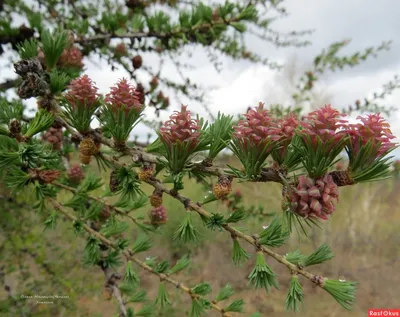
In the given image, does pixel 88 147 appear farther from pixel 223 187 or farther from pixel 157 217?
pixel 157 217

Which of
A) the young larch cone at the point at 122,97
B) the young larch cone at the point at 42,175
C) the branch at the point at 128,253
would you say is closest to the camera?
the young larch cone at the point at 122,97

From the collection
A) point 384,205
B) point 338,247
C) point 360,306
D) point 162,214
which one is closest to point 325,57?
point 162,214

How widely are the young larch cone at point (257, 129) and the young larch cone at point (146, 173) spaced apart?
0.17m

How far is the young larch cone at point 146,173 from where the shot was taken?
581 millimetres

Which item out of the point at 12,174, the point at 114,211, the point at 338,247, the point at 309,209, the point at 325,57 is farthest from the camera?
the point at 338,247

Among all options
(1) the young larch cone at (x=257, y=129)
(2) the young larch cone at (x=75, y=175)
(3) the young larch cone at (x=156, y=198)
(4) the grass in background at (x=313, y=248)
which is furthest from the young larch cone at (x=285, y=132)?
(4) the grass in background at (x=313, y=248)

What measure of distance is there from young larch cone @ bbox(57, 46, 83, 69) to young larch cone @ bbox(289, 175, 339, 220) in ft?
2.42

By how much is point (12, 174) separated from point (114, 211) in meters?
0.33

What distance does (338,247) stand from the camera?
864cm

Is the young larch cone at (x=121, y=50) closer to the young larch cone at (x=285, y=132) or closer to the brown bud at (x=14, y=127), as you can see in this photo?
the brown bud at (x=14, y=127)

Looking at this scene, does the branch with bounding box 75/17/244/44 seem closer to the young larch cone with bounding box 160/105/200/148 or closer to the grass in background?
the young larch cone with bounding box 160/105/200/148

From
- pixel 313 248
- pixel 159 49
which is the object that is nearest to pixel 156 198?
pixel 159 49

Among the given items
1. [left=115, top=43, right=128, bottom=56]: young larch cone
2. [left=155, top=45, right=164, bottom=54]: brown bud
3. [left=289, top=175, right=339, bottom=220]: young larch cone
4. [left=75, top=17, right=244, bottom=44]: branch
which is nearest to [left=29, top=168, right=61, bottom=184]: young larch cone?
[left=289, top=175, right=339, bottom=220]: young larch cone

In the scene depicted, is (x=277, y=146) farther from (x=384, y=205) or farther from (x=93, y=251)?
(x=384, y=205)
